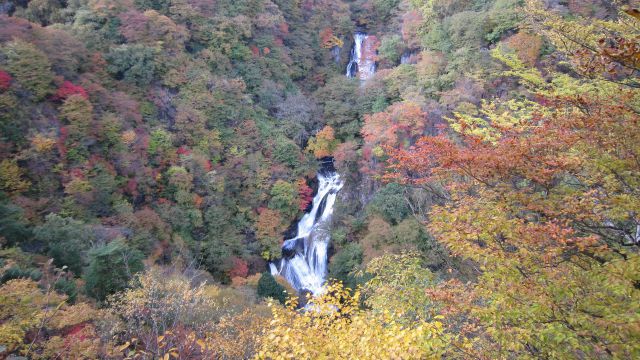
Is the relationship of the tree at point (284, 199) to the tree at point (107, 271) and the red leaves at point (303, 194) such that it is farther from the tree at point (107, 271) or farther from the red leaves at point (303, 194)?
the tree at point (107, 271)

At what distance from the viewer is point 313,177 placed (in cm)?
2656

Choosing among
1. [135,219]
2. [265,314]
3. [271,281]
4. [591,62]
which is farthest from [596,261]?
[135,219]

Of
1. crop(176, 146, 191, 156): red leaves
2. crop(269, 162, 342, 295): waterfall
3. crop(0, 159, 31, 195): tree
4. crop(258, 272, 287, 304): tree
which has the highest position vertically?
crop(0, 159, 31, 195): tree

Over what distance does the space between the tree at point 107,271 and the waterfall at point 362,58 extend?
83.3 feet

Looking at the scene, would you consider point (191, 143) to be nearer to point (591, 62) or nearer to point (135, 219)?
point (135, 219)

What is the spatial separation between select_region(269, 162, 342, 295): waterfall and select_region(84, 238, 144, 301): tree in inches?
408

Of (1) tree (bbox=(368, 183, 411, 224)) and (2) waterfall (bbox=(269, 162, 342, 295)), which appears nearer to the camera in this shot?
(1) tree (bbox=(368, 183, 411, 224))

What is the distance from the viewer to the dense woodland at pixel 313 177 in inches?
195

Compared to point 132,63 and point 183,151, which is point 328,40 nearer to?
point 132,63

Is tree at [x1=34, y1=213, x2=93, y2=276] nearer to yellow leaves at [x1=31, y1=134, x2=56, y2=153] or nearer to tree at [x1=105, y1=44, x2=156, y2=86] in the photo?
yellow leaves at [x1=31, y1=134, x2=56, y2=153]

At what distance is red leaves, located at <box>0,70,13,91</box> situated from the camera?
51.4 feet

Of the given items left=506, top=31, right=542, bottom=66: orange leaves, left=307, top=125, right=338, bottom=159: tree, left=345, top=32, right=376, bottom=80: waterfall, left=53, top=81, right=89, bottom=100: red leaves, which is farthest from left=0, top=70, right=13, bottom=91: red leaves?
left=345, top=32, right=376, bottom=80: waterfall

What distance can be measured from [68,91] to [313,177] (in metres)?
14.6

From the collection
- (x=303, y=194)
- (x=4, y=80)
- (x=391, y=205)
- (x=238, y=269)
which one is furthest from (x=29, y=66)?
(x=391, y=205)
